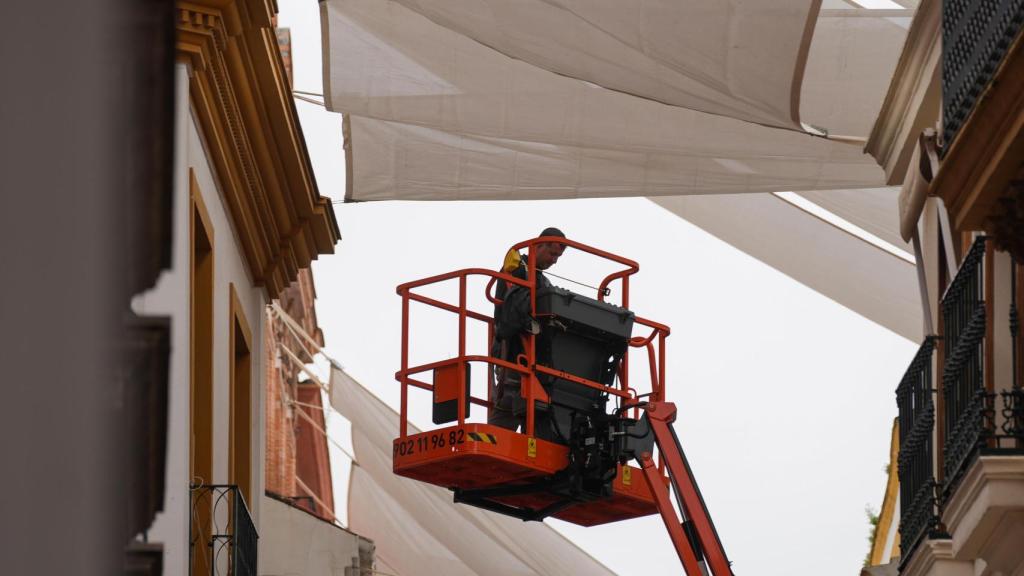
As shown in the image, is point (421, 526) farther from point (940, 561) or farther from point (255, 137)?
point (940, 561)

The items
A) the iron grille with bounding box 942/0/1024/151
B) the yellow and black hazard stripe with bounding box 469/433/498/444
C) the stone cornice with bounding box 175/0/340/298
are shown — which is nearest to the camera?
the iron grille with bounding box 942/0/1024/151

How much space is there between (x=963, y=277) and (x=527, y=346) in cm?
381

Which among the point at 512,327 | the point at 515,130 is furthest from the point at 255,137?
the point at 515,130

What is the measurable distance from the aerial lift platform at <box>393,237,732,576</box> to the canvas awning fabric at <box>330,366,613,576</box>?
21.9 m

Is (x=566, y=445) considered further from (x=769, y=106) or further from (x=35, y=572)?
(x=35, y=572)

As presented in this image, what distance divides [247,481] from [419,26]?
430 centimetres

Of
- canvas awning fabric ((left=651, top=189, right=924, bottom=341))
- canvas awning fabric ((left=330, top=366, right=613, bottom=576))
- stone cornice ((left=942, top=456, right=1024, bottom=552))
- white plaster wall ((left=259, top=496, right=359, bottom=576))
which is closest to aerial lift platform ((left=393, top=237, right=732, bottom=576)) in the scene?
stone cornice ((left=942, top=456, right=1024, bottom=552))

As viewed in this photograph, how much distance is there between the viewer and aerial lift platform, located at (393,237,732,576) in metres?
14.1

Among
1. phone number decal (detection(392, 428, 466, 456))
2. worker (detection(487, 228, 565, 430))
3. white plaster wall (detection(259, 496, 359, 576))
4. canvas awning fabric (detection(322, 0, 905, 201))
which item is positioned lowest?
phone number decal (detection(392, 428, 466, 456))

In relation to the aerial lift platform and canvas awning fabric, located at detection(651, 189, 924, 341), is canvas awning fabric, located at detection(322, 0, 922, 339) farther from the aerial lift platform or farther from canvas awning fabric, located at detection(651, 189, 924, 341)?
canvas awning fabric, located at detection(651, 189, 924, 341)

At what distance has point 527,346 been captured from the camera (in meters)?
14.3

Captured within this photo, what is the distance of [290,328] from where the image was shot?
3788cm

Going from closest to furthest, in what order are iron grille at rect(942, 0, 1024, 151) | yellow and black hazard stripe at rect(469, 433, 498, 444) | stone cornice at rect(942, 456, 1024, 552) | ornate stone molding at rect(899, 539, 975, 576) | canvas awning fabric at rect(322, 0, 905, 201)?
iron grille at rect(942, 0, 1024, 151)
stone cornice at rect(942, 456, 1024, 552)
ornate stone molding at rect(899, 539, 975, 576)
yellow and black hazard stripe at rect(469, 433, 498, 444)
canvas awning fabric at rect(322, 0, 905, 201)

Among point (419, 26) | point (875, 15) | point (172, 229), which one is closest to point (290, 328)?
point (875, 15)
